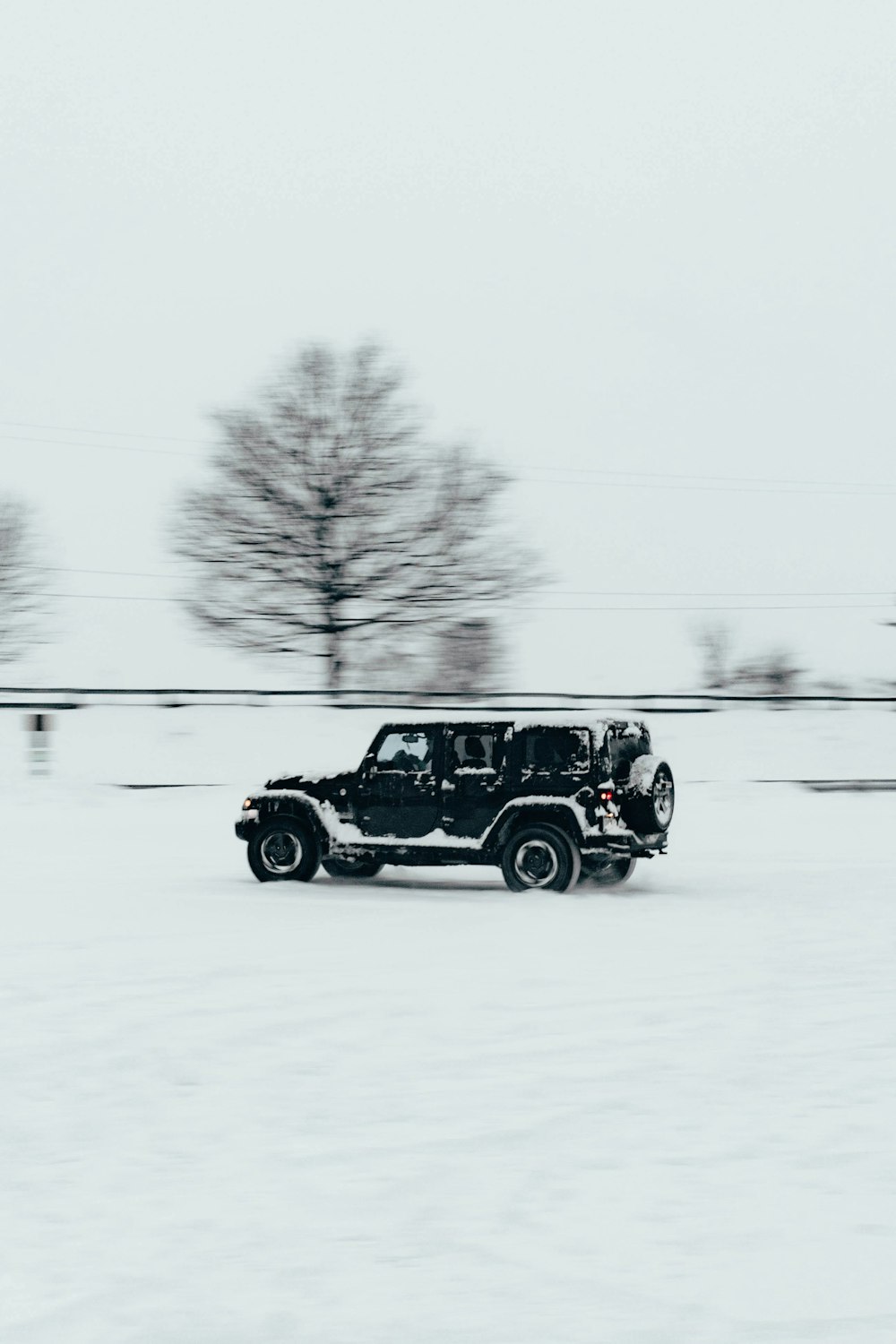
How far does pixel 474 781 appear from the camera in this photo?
50.6 feet

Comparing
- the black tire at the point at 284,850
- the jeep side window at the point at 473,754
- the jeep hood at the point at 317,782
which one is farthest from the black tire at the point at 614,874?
the black tire at the point at 284,850

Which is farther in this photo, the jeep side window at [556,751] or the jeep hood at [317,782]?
the jeep hood at [317,782]

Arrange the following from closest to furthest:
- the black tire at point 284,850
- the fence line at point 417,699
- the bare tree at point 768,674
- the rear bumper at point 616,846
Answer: the rear bumper at point 616,846
the black tire at point 284,850
the fence line at point 417,699
the bare tree at point 768,674

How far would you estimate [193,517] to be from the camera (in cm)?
5128

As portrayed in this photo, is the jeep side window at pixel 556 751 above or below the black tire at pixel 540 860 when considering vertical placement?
above

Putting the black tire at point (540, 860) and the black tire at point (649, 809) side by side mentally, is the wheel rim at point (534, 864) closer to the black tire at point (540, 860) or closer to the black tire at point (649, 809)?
the black tire at point (540, 860)

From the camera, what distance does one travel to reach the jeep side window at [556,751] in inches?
595

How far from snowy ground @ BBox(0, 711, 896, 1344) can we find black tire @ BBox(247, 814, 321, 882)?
5.78 ft

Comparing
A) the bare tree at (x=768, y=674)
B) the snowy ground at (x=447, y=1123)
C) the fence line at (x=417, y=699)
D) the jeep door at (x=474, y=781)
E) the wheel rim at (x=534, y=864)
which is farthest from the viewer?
the bare tree at (x=768, y=674)

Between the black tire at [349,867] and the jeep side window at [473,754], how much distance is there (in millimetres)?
1197

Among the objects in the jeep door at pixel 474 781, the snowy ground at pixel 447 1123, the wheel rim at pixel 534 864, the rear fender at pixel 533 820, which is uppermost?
the jeep door at pixel 474 781

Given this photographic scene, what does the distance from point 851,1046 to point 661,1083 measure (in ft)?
4.13

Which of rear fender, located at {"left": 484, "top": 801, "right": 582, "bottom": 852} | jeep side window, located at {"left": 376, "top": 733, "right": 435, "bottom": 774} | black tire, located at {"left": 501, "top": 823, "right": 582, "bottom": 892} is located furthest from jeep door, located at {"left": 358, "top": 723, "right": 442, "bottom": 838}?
black tire, located at {"left": 501, "top": 823, "right": 582, "bottom": 892}

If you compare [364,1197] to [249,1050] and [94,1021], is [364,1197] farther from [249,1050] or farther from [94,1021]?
[94,1021]
